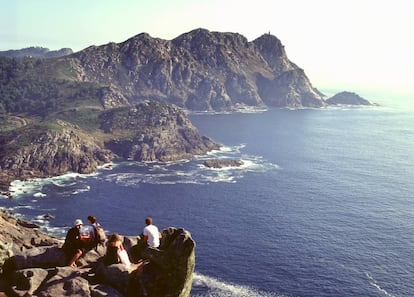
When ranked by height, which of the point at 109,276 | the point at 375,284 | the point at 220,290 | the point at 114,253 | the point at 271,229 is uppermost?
the point at 114,253

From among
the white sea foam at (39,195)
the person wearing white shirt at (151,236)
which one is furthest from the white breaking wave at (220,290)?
the white sea foam at (39,195)

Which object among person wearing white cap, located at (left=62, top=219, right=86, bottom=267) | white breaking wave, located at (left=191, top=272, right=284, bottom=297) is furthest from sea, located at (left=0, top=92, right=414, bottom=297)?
person wearing white cap, located at (left=62, top=219, right=86, bottom=267)

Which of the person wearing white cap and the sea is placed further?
the sea

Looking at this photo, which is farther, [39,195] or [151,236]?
[39,195]

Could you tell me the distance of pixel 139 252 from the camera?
35688 millimetres

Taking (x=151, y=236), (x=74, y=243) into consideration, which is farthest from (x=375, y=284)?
(x=74, y=243)

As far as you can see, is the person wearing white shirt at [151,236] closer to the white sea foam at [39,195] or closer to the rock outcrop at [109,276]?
the rock outcrop at [109,276]

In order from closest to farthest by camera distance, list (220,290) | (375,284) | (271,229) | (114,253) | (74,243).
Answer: (114,253), (74,243), (220,290), (375,284), (271,229)

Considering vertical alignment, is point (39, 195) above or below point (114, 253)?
below

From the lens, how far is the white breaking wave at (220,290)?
10906 centimetres

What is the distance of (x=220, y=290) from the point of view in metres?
111

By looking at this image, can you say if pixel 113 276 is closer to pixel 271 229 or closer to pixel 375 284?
pixel 375 284

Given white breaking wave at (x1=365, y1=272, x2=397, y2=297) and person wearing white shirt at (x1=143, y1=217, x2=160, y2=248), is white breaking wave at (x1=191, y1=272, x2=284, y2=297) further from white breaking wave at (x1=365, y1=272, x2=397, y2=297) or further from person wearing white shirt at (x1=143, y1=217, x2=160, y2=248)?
person wearing white shirt at (x1=143, y1=217, x2=160, y2=248)

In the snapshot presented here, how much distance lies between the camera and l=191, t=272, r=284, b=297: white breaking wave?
109 meters
